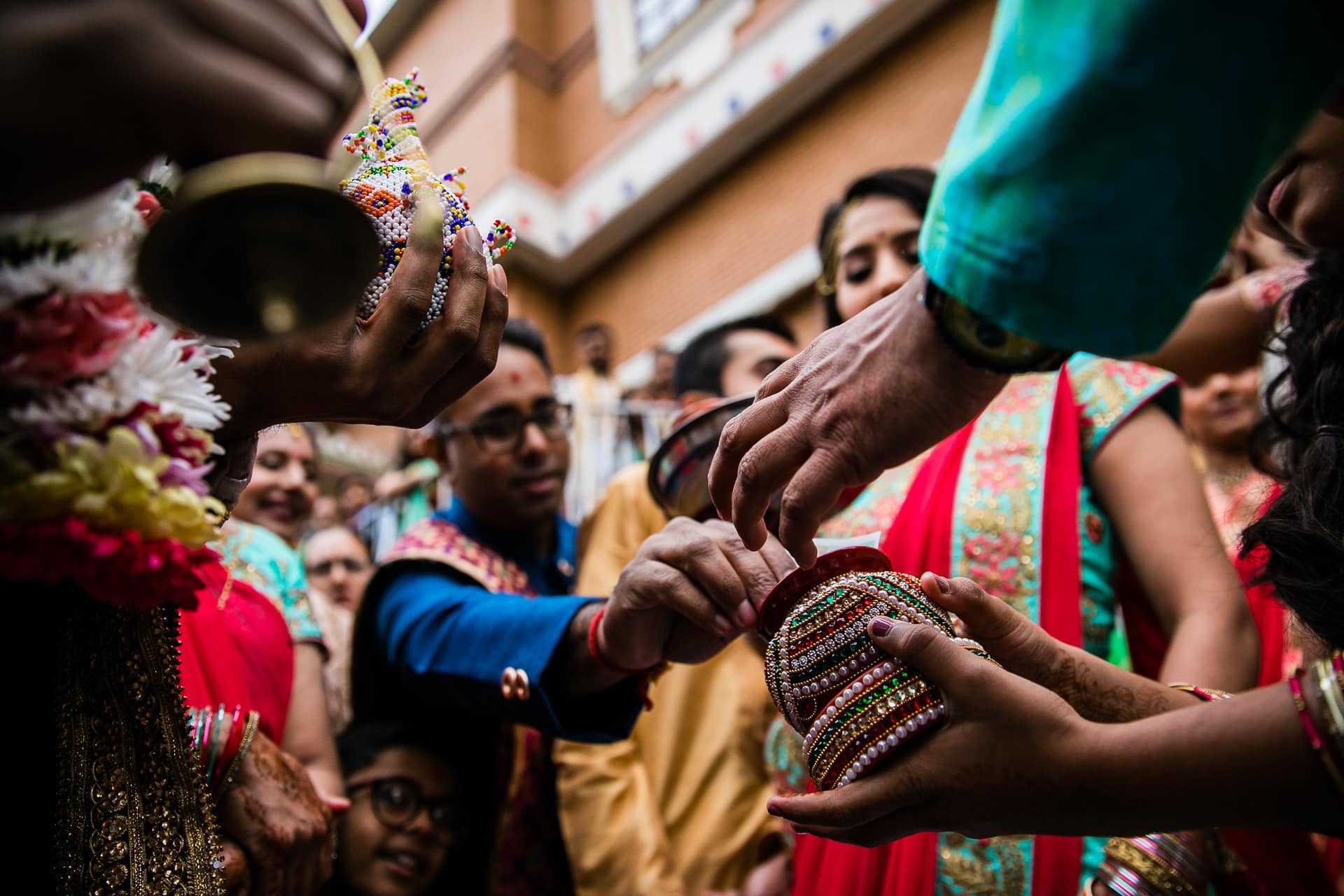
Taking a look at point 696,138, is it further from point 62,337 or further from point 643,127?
point 62,337

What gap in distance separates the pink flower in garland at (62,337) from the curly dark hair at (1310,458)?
140 cm

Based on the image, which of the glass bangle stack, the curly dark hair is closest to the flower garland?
the glass bangle stack

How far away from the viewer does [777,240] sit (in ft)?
25.8

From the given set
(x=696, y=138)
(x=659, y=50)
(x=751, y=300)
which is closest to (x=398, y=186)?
(x=751, y=300)

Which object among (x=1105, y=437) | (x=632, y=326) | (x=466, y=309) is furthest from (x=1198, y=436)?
(x=632, y=326)

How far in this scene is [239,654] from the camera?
1827 millimetres

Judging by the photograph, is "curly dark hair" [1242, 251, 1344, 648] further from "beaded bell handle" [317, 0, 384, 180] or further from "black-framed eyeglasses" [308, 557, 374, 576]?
"black-framed eyeglasses" [308, 557, 374, 576]

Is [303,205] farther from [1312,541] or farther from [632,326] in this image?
[632,326]

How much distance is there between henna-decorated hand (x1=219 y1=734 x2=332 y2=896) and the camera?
4.62 feet

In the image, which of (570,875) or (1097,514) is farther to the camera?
(570,875)

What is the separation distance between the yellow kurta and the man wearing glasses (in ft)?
0.41

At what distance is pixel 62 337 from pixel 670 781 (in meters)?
1.88

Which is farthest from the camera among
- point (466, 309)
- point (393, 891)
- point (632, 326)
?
point (632, 326)

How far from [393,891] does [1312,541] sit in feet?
5.79
